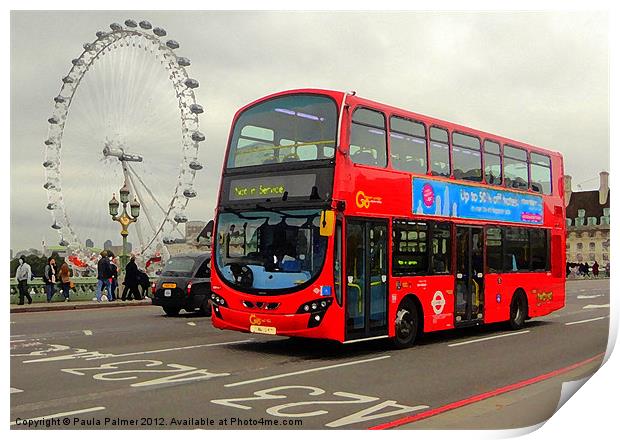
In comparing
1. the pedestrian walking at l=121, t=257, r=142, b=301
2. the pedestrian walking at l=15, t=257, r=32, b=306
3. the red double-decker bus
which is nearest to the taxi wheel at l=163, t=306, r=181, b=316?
the pedestrian walking at l=121, t=257, r=142, b=301

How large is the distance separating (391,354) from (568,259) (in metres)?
6.92

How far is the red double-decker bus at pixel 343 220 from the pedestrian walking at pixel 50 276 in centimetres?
246

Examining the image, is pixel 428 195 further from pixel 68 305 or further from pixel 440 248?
pixel 68 305

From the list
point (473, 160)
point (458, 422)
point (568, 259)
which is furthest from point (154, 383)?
point (568, 259)

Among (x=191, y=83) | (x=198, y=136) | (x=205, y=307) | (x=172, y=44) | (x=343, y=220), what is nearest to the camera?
(x=172, y=44)

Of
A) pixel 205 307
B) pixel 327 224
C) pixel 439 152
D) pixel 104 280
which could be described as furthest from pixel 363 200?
pixel 104 280

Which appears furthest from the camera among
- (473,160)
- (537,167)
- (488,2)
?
(537,167)

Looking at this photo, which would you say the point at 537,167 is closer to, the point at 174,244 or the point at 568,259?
the point at 568,259

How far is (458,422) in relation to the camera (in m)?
7.59

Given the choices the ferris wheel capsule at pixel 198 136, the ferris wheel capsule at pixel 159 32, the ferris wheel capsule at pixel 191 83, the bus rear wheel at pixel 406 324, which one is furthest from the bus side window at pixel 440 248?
the ferris wheel capsule at pixel 159 32

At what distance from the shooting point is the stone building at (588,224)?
9984 mm

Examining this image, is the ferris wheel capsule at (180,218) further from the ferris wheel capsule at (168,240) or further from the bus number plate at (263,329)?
the bus number plate at (263,329)

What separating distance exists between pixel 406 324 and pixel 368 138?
10.3 feet

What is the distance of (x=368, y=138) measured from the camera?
11531mm
